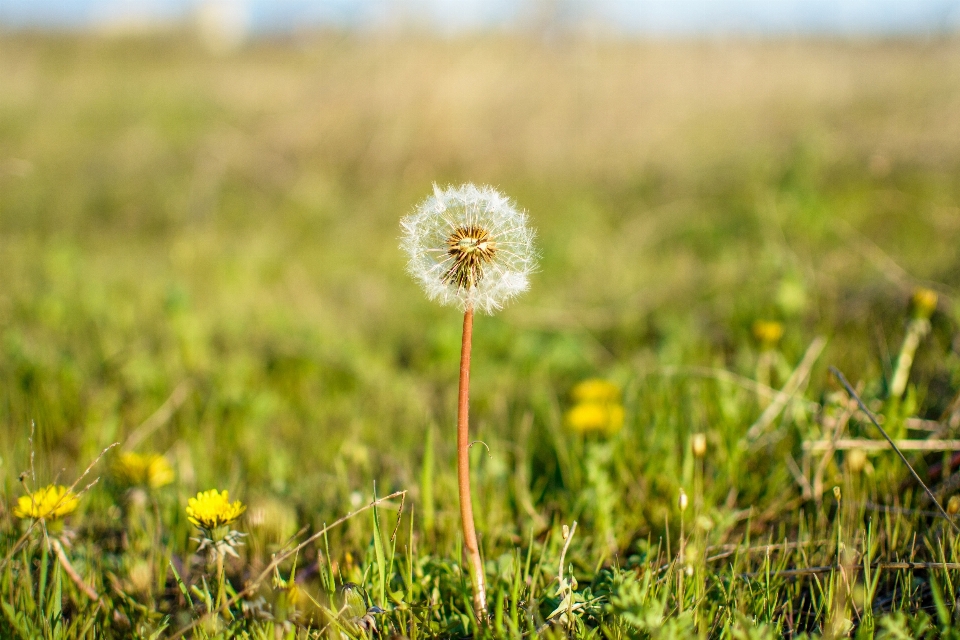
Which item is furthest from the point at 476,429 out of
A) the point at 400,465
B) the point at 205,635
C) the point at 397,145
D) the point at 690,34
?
the point at 690,34

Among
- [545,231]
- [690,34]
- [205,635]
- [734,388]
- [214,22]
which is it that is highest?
[214,22]

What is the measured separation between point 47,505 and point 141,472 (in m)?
0.33

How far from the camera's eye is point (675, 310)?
3064 mm

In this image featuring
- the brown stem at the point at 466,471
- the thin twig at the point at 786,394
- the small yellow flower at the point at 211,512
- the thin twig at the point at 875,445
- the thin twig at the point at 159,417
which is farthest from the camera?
the thin twig at the point at 159,417

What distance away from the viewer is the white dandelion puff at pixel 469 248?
1.17 metres

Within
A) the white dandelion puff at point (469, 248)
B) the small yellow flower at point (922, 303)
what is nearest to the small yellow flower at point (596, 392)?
the small yellow flower at point (922, 303)

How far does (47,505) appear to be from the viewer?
139cm

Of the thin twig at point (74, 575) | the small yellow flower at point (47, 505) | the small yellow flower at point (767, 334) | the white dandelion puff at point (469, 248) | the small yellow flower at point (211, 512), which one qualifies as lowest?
the thin twig at point (74, 575)

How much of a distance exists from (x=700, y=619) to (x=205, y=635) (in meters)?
0.83

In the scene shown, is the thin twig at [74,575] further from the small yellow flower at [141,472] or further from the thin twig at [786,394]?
the thin twig at [786,394]

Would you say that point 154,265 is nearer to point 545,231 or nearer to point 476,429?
point 545,231

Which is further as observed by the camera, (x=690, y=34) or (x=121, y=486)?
(x=690, y=34)

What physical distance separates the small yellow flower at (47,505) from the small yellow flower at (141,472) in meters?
Result: 0.25

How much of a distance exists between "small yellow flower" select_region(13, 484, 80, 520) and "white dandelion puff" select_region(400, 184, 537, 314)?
31.5 inches
